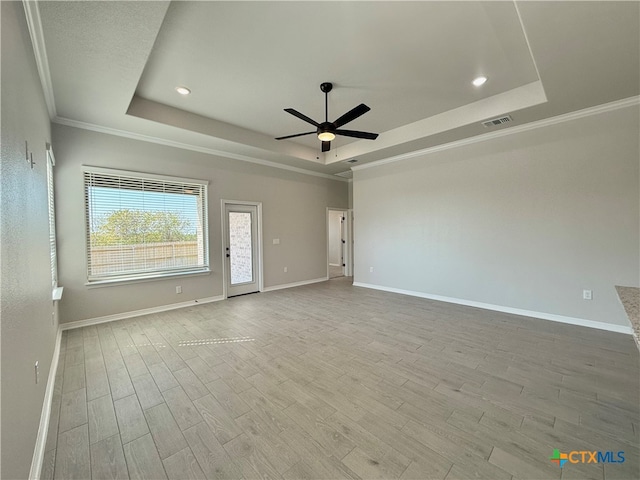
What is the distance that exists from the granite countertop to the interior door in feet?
18.0

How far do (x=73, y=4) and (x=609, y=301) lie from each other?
656 cm

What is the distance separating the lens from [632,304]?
1660mm

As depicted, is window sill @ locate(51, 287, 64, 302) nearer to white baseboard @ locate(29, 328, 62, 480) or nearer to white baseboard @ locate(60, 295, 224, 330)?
white baseboard @ locate(60, 295, 224, 330)

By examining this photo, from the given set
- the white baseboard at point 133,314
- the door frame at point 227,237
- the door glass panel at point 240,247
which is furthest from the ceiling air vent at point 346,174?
the white baseboard at point 133,314

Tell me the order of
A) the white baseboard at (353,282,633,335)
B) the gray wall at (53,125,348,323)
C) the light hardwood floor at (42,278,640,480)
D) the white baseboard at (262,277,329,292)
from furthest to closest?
1. the white baseboard at (262,277,329,292)
2. the gray wall at (53,125,348,323)
3. the white baseboard at (353,282,633,335)
4. the light hardwood floor at (42,278,640,480)

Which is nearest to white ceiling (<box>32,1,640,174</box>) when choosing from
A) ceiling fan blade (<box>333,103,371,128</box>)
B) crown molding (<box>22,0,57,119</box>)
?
crown molding (<box>22,0,57,119</box>)

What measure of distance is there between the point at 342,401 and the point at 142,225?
4.20 metres

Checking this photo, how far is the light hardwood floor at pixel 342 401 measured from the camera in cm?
160

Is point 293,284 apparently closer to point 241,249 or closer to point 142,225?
point 241,249

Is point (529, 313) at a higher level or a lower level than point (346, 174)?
lower

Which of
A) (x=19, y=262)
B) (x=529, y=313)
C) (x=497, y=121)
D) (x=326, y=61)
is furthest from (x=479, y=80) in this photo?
Result: (x=19, y=262)

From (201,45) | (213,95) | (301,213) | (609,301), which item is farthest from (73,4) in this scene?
(609,301)

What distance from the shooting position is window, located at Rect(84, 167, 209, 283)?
13.1ft

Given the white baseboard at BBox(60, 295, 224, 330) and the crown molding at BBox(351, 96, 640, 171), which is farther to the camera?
the white baseboard at BBox(60, 295, 224, 330)
